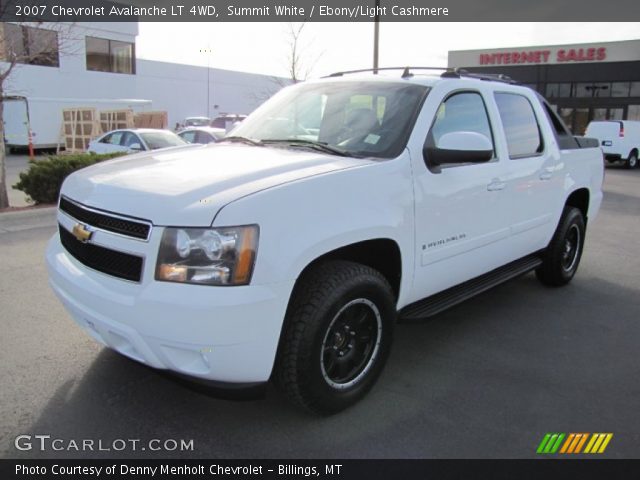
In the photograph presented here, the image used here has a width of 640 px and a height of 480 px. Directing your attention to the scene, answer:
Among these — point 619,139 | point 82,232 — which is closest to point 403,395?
point 82,232

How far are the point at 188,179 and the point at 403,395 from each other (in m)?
1.81

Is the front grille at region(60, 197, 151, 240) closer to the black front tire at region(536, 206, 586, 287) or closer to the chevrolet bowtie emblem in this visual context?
the chevrolet bowtie emblem

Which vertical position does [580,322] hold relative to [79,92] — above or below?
below

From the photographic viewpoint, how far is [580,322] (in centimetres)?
464

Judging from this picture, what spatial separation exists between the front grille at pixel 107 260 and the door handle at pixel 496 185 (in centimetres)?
250

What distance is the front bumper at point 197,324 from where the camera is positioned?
240 centimetres

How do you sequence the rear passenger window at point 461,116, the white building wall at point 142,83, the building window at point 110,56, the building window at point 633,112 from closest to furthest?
the rear passenger window at point 461,116
the white building wall at point 142,83
the building window at point 633,112
the building window at point 110,56

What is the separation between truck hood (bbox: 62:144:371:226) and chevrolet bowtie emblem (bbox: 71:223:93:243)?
0.13 meters

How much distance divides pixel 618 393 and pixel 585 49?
3019cm

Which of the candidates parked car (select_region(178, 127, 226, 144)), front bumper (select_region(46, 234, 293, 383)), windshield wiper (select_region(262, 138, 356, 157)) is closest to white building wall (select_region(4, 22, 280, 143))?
parked car (select_region(178, 127, 226, 144))

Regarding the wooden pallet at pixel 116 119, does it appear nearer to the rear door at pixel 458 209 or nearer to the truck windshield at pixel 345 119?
the truck windshield at pixel 345 119

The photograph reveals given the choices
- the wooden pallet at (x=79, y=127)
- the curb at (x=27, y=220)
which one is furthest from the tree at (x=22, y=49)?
the wooden pallet at (x=79, y=127)
